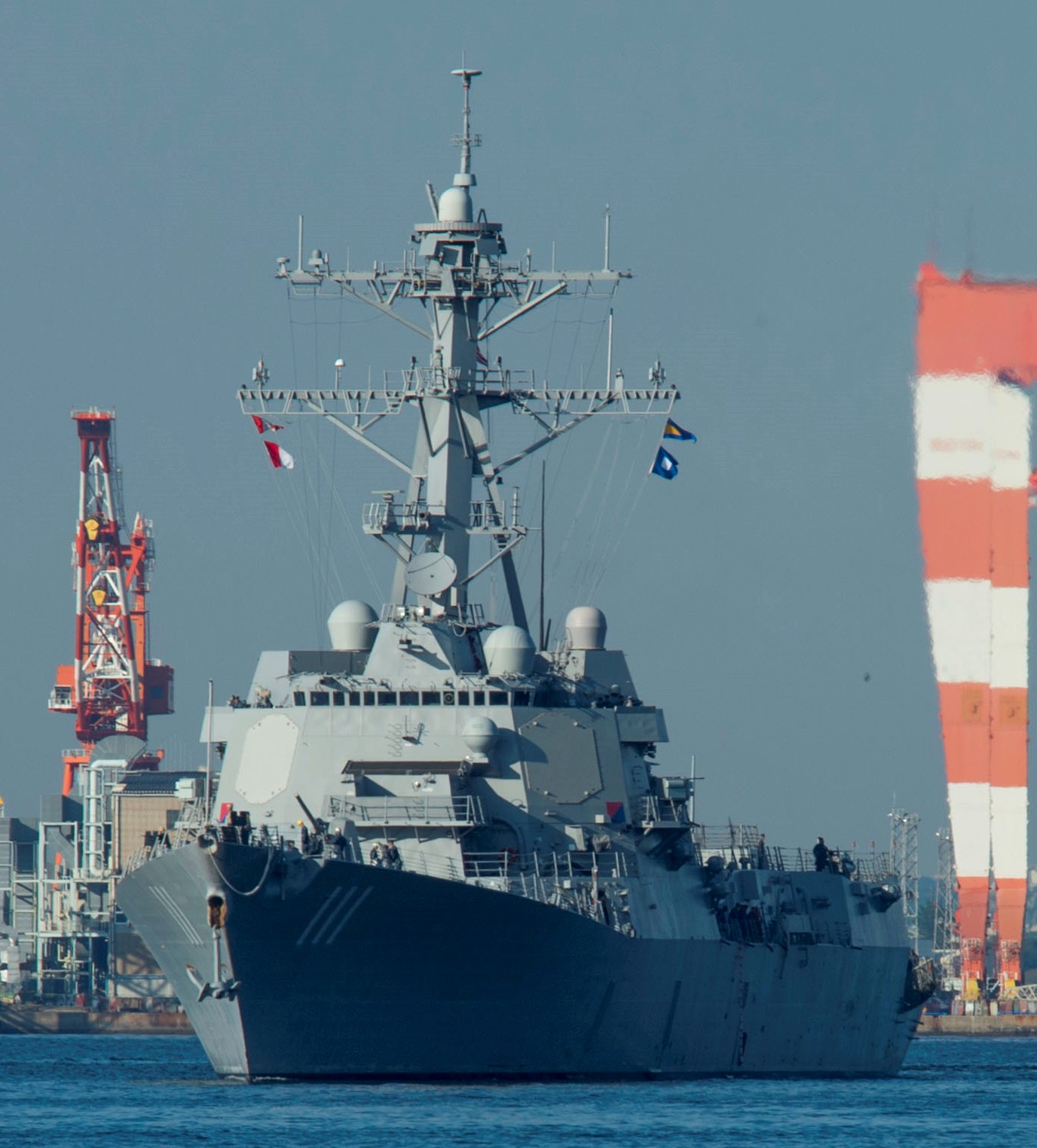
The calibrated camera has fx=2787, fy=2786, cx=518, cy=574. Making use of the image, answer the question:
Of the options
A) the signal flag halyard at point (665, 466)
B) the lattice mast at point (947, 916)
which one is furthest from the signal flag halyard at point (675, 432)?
the lattice mast at point (947, 916)

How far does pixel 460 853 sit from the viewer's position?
116ft

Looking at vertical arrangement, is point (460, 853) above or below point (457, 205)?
below

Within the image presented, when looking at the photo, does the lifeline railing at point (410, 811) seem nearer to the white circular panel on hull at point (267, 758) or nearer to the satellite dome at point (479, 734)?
the satellite dome at point (479, 734)

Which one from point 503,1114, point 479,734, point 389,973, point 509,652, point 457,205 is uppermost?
point 457,205

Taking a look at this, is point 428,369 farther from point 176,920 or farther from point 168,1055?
point 168,1055

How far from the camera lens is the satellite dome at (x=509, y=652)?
124 ft

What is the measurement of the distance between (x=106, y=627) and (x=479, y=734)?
64.3 meters

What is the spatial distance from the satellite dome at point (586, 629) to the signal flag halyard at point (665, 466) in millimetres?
3068

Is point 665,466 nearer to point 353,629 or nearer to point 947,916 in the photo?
point 353,629

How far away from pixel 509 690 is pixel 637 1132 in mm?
7542

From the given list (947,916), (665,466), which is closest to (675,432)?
(665,466)

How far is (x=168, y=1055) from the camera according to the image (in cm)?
5531

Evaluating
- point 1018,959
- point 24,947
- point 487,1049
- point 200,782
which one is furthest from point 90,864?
point 487,1049

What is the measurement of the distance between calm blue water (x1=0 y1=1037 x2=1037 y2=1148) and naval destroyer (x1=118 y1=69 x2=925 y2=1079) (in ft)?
2.71
